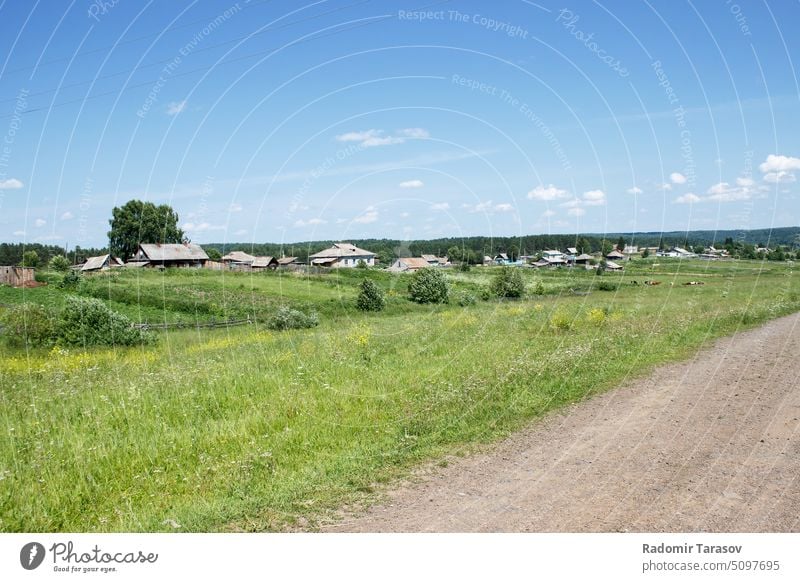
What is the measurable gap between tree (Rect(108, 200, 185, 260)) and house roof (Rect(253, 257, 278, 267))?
9.90 metres

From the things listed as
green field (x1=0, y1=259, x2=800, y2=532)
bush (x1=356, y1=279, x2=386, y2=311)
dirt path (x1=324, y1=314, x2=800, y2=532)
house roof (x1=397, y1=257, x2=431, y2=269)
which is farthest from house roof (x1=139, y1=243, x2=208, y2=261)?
dirt path (x1=324, y1=314, x2=800, y2=532)

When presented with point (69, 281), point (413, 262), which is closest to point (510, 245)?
point (413, 262)

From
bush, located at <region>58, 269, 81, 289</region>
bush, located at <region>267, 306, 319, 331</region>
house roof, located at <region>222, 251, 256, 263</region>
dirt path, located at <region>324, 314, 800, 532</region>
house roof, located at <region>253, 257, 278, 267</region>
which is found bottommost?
bush, located at <region>267, 306, 319, 331</region>

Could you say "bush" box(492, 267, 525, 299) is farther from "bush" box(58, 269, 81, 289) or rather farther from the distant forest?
"bush" box(58, 269, 81, 289)

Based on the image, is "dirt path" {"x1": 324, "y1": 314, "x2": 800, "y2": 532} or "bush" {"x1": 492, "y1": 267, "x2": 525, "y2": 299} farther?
"bush" {"x1": 492, "y1": 267, "x2": 525, "y2": 299}

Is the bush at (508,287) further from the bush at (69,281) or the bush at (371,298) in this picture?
the bush at (69,281)

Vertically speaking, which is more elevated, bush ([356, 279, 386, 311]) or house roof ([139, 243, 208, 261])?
house roof ([139, 243, 208, 261])

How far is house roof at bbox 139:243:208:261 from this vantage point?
194 feet

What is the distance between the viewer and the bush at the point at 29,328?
24.4 m

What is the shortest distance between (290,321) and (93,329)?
8.54m

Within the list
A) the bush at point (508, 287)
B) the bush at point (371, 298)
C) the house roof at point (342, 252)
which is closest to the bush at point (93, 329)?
the bush at point (371, 298)

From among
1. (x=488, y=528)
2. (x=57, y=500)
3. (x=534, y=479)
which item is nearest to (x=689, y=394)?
(x=534, y=479)
